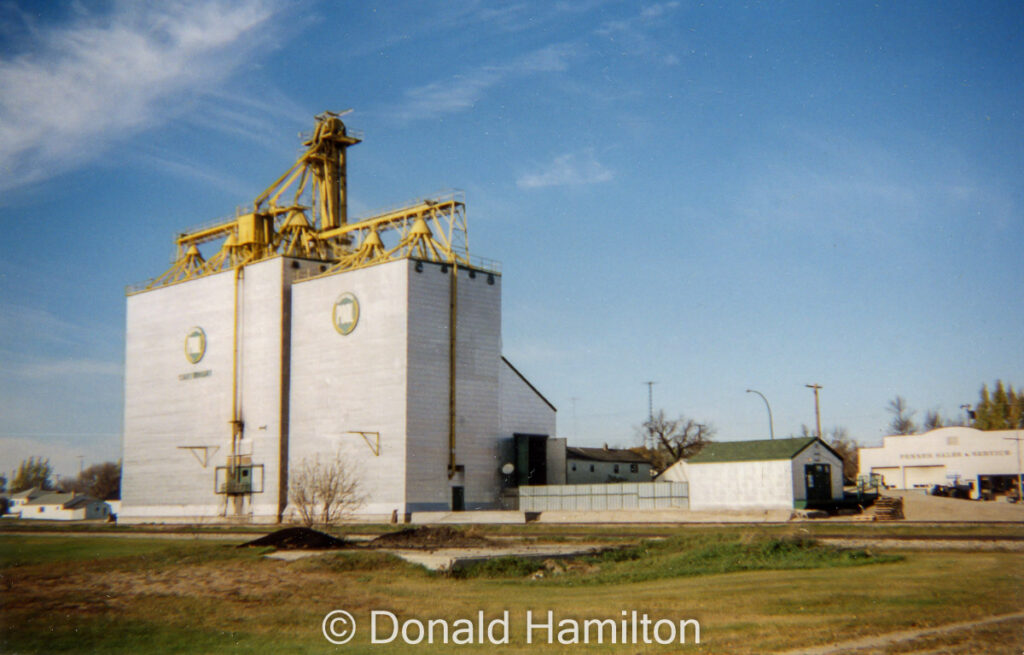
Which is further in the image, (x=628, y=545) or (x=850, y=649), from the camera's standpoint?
(x=628, y=545)

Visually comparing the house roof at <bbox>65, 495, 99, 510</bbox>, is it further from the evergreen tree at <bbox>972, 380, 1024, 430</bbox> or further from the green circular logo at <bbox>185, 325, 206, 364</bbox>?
the evergreen tree at <bbox>972, 380, 1024, 430</bbox>

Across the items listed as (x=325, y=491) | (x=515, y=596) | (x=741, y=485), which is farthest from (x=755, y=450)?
(x=515, y=596)

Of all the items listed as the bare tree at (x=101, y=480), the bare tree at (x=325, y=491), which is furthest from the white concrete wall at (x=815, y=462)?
the bare tree at (x=101, y=480)

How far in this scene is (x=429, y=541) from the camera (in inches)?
Result: 1125

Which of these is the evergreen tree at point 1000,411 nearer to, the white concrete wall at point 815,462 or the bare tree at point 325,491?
the white concrete wall at point 815,462

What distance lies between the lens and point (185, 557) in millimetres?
25062

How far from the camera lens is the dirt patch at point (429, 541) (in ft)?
89.5

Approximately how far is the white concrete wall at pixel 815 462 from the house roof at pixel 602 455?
24.7 meters

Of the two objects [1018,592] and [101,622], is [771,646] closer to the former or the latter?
[1018,592]

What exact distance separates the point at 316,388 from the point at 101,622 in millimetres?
49837

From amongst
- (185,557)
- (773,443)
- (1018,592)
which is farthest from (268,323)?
(1018,592)

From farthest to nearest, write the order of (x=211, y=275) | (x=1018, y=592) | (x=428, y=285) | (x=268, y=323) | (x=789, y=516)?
(x=211, y=275) < (x=268, y=323) < (x=428, y=285) < (x=789, y=516) < (x=1018, y=592)

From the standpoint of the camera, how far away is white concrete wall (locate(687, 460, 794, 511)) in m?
50.5

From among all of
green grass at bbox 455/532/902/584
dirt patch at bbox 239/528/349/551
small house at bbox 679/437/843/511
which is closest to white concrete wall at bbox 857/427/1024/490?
small house at bbox 679/437/843/511
